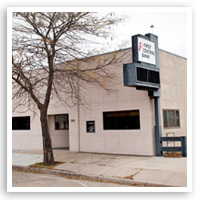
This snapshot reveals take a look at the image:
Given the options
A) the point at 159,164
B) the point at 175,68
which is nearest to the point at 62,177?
the point at 159,164

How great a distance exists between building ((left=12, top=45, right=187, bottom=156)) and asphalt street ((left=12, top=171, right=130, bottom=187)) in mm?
4500

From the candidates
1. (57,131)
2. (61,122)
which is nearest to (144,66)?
(61,122)

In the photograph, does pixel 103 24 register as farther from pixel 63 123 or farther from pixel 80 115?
pixel 63 123

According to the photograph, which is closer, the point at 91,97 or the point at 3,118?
the point at 3,118

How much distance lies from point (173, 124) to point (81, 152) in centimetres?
544

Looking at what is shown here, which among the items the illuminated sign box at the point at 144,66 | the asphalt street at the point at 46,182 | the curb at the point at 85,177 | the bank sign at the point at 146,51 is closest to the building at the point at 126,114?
the illuminated sign box at the point at 144,66

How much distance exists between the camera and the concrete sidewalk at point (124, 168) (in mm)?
9969

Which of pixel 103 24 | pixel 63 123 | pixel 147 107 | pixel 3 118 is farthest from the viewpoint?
pixel 63 123

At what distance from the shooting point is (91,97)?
1638 cm

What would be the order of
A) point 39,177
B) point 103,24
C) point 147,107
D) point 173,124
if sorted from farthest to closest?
1. point 173,124
2. point 147,107
3. point 103,24
4. point 39,177

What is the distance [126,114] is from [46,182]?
6.02m

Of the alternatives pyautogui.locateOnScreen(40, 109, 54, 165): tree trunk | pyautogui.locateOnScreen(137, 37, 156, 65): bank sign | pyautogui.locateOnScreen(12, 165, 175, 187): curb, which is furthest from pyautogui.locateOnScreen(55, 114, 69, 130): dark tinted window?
pyautogui.locateOnScreen(137, 37, 156, 65): bank sign

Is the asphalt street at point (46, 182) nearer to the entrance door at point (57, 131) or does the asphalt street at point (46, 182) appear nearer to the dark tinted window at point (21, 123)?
the entrance door at point (57, 131)

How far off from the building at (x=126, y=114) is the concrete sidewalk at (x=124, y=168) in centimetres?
82
